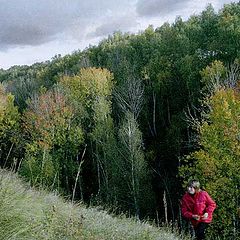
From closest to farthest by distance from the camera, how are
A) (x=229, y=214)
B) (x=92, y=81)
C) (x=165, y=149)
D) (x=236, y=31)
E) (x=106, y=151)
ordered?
(x=229, y=214)
(x=106, y=151)
(x=165, y=149)
(x=236, y=31)
(x=92, y=81)

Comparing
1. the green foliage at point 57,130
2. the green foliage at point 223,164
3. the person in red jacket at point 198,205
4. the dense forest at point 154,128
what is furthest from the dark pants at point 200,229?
the green foliage at point 57,130

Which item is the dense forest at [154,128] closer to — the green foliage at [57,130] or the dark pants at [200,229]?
the green foliage at [57,130]

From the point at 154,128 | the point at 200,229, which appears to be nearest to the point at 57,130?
the point at 154,128

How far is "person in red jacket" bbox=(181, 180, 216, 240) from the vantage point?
372 inches

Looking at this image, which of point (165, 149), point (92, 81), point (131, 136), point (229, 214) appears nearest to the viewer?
point (229, 214)

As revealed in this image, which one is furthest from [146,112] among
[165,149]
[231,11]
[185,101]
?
[231,11]

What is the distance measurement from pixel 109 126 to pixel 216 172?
47.6 feet

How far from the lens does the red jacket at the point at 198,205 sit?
31.0 feet

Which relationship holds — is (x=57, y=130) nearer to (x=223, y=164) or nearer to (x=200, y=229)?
(x=223, y=164)

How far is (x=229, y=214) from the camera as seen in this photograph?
68.4ft

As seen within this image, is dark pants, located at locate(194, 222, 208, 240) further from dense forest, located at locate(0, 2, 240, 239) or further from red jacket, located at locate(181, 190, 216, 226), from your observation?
dense forest, located at locate(0, 2, 240, 239)

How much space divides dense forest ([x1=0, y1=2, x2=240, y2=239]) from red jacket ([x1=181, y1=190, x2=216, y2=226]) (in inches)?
419

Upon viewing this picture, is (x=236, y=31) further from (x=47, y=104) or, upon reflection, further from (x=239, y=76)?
(x=47, y=104)

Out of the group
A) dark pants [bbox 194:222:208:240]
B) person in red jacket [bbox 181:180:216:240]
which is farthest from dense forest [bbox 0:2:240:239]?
person in red jacket [bbox 181:180:216:240]
